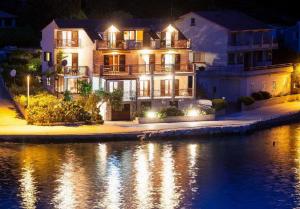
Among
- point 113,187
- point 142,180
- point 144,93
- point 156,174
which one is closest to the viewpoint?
point 113,187

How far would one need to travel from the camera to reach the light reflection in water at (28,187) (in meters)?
49.3

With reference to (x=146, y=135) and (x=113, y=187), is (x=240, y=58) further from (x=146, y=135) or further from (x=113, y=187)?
(x=113, y=187)

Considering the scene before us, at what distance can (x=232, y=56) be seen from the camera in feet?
278

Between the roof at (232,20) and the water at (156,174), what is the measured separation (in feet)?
63.5

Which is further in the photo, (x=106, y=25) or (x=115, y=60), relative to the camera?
(x=106, y=25)

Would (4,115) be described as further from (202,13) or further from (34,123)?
(202,13)

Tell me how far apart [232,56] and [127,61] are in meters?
14.6

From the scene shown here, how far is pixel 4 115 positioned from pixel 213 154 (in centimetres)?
1686

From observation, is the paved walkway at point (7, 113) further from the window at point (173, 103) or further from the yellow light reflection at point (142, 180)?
the window at point (173, 103)

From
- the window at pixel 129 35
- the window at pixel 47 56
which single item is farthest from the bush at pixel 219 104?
the window at pixel 47 56

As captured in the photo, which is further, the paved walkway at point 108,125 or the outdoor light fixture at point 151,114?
the outdoor light fixture at point 151,114

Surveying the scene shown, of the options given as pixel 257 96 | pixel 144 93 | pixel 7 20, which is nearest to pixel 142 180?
pixel 144 93

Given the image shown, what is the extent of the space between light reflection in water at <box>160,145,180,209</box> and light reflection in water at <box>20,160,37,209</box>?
6803 mm

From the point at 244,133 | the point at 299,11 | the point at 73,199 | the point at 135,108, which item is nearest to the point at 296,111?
the point at 244,133
